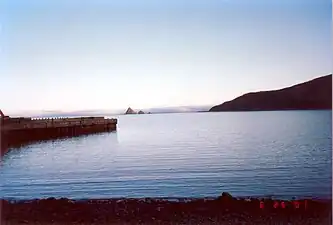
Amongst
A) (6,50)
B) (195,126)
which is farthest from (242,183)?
(6,50)

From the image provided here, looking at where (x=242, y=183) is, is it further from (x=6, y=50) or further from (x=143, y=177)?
(x=6, y=50)

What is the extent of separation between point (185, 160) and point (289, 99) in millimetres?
848

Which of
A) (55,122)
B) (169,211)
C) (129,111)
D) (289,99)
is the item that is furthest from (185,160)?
(55,122)

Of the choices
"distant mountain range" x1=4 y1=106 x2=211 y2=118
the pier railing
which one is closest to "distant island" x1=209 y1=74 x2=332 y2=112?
"distant mountain range" x1=4 y1=106 x2=211 y2=118

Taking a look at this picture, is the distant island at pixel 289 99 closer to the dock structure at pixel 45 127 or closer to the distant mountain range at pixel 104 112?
the distant mountain range at pixel 104 112

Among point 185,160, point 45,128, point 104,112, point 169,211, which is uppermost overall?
point 104,112

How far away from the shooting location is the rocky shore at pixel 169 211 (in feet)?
12.4

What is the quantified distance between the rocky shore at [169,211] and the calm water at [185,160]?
57 mm

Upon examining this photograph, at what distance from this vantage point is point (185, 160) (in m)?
3.92

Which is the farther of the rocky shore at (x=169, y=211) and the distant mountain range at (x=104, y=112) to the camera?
the distant mountain range at (x=104, y=112)
